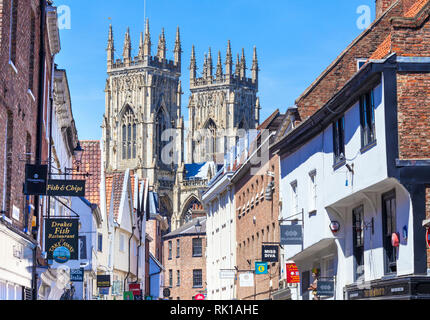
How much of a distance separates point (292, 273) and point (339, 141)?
7550mm

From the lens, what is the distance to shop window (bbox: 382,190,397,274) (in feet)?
72.9

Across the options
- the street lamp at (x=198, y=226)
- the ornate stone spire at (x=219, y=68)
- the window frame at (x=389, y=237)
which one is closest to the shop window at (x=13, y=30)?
the window frame at (x=389, y=237)

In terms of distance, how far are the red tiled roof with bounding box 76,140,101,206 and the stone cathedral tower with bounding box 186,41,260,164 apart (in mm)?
116707

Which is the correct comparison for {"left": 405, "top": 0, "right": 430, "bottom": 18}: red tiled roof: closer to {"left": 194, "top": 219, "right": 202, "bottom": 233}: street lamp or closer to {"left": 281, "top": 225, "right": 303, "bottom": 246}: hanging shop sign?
{"left": 281, "top": 225, "right": 303, "bottom": 246}: hanging shop sign

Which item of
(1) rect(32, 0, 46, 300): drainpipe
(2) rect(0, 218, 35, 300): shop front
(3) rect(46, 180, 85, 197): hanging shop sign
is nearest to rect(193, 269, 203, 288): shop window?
(1) rect(32, 0, 46, 300): drainpipe

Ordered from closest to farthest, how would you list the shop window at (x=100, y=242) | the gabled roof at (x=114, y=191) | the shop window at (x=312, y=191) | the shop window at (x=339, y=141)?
the shop window at (x=339, y=141), the shop window at (x=312, y=191), the shop window at (x=100, y=242), the gabled roof at (x=114, y=191)

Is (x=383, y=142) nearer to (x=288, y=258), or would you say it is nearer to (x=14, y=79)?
(x=14, y=79)

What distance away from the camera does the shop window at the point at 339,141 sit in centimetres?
2553

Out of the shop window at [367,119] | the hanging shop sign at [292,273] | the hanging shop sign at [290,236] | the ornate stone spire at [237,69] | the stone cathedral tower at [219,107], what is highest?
the ornate stone spire at [237,69]

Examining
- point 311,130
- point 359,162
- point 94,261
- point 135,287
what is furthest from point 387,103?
point 135,287

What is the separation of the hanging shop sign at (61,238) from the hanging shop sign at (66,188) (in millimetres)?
1551

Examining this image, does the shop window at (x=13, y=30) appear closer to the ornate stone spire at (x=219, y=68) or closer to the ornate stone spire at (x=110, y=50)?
the ornate stone spire at (x=110, y=50)

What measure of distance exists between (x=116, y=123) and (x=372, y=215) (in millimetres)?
133014

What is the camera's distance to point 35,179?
2030 cm
